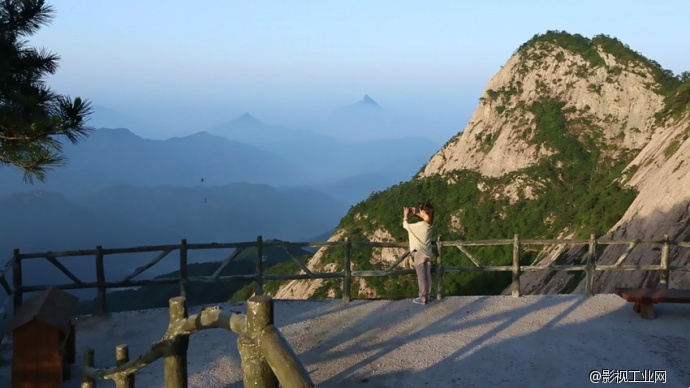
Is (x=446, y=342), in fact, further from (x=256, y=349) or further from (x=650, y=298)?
(x=256, y=349)

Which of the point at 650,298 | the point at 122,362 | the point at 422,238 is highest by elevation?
the point at 422,238

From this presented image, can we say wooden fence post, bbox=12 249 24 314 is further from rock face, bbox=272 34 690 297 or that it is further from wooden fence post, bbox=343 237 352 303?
rock face, bbox=272 34 690 297

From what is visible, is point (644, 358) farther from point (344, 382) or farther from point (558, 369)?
point (344, 382)

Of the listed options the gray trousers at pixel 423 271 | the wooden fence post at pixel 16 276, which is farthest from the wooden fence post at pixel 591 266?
the wooden fence post at pixel 16 276

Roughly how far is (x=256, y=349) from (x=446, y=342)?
6231 mm

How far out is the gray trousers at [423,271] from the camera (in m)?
11.2

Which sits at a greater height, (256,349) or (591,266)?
(256,349)

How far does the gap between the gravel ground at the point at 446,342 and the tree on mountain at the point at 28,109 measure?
10.7 ft

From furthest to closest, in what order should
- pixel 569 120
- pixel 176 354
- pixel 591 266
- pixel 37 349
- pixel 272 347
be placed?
pixel 569 120 < pixel 591 266 < pixel 37 349 < pixel 176 354 < pixel 272 347

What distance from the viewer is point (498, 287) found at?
109ft

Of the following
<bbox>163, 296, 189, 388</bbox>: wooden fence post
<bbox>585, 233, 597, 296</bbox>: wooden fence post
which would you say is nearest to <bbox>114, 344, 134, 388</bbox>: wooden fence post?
<bbox>163, 296, 189, 388</bbox>: wooden fence post

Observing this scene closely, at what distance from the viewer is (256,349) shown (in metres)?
3.99

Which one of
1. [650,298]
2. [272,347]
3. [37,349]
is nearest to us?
[272,347]

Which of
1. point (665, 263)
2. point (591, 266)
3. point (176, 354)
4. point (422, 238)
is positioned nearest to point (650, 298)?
point (591, 266)
